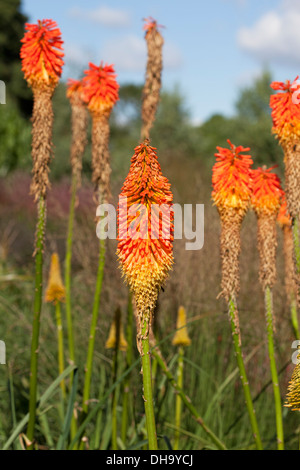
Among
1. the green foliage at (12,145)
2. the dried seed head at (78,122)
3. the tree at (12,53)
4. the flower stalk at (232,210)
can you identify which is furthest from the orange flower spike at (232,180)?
the tree at (12,53)

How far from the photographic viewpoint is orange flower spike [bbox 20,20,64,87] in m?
2.95

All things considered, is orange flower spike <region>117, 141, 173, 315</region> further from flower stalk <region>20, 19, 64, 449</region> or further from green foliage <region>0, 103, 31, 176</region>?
green foliage <region>0, 103, 31, 176</region>

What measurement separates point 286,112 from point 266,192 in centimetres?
42

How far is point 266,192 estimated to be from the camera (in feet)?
9.64

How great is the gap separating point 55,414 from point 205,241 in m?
2.43

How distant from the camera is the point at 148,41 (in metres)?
3.62

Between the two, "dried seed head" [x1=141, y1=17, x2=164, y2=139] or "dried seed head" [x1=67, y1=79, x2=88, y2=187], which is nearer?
"dried seed head" [x1=141, y1=17, x2=164, y2=139]

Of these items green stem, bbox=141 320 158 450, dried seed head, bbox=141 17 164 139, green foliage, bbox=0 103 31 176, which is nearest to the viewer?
green stem, bbox=141 320 158 450

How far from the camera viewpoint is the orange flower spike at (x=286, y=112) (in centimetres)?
272

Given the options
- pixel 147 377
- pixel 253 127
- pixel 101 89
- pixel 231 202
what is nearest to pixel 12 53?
pixel 253 127

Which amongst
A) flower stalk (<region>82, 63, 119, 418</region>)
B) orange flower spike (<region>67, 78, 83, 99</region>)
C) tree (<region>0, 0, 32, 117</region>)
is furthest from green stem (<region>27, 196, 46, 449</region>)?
tree (<region>0, 0, 32, 117</region>)

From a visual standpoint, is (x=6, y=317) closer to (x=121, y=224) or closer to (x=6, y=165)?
(x=121, y=224)

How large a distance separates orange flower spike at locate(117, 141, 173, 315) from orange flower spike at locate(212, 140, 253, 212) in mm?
835

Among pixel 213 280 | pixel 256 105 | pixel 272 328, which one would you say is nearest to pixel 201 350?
pixel 213 280
